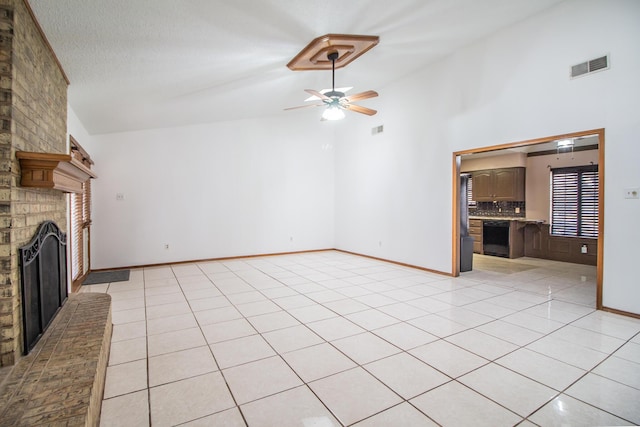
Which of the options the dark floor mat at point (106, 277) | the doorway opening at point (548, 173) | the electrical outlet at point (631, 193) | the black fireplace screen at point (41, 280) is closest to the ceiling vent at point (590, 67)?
the doorway opening at point (548, 173)

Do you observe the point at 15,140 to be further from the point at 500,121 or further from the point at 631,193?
the point at 631,193

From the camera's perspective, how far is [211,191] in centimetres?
683

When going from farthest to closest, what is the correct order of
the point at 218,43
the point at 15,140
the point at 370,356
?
the point at 218,43 < the point at 370,356 < the point at 15,140

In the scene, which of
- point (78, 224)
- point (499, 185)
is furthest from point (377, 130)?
point (78, 224)

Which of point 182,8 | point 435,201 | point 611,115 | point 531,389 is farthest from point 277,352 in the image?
point 611,115

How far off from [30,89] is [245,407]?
2.72 meters

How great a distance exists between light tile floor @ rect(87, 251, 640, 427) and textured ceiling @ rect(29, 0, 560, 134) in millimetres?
2664

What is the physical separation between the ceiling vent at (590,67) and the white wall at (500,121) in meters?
0.05

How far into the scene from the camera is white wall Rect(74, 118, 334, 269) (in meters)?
6.05

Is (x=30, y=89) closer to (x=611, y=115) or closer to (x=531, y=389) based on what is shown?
(x=531, y=389)

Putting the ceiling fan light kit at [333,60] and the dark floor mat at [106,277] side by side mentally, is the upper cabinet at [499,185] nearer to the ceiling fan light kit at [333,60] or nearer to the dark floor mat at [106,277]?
the ceiling fan light kit at [333,60]

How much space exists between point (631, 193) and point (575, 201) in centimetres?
394

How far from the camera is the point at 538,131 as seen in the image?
408 cm

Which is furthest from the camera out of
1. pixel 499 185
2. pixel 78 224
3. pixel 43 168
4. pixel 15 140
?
pixel 499 185
